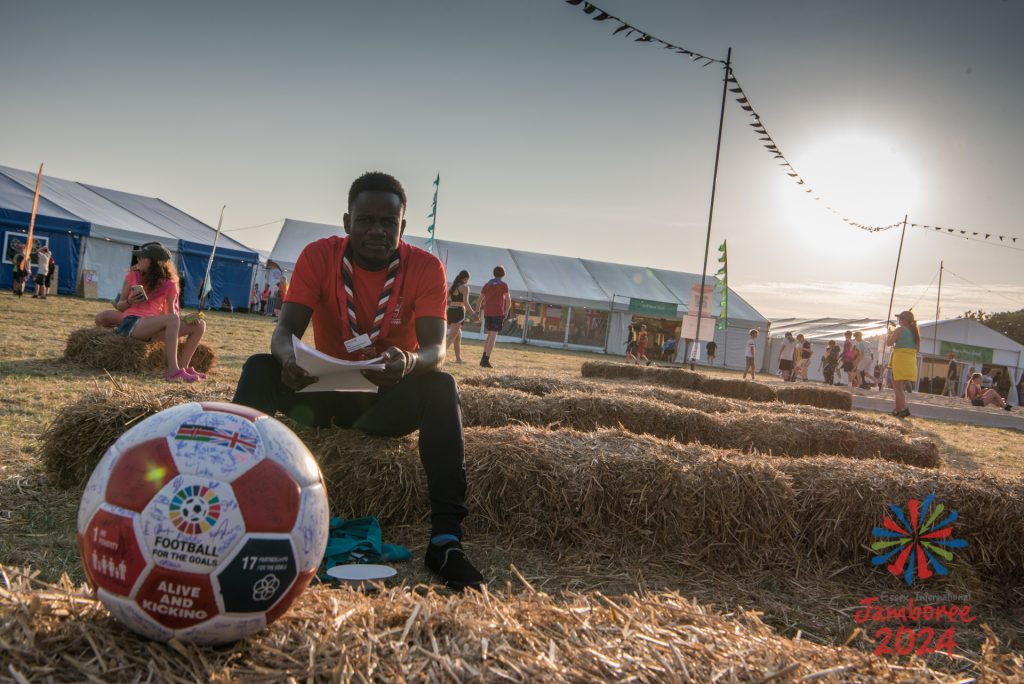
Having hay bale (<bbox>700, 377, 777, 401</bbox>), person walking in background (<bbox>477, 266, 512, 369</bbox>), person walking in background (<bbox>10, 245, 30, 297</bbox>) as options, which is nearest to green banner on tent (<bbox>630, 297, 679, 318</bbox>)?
person walking in background (<bbox>477, 266, 512, 369</bbox>)

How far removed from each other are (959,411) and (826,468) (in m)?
13.9

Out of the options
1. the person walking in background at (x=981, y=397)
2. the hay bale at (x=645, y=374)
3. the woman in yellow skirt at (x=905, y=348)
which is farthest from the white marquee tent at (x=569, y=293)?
the woman in yellow skirt at (x=905, y=348)

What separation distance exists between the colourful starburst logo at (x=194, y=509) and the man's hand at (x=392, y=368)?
50.1 inches

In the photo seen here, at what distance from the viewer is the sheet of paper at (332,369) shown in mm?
2680

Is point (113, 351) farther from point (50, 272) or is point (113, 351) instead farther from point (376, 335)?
point (50, 272)

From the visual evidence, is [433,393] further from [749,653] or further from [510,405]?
[510,405]

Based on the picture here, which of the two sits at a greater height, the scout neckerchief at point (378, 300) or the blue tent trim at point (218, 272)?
the blue tent trim at point (218, 272)

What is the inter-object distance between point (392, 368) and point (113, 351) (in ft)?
19.5

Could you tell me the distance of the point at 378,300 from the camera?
11.0 feet

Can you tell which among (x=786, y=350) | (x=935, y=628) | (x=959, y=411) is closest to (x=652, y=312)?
(x=786, y=350)

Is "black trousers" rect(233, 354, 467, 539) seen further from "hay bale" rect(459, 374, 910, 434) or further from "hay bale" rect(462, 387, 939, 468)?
"hay bale" rect(459, 374, 910, 434)

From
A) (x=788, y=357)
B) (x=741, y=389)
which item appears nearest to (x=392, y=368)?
(x=741, y=389)

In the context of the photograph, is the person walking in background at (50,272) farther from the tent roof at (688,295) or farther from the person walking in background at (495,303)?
the tent roof at (688,295)

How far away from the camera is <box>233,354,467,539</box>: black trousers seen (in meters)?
2.80
